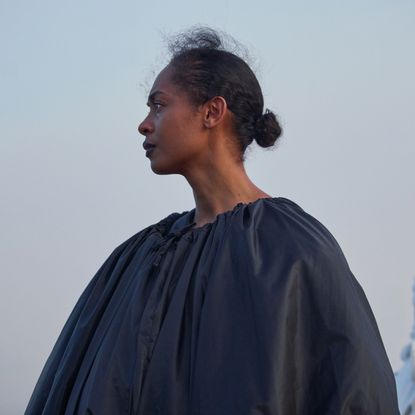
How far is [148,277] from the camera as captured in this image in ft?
11.1

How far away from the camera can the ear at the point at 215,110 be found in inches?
137

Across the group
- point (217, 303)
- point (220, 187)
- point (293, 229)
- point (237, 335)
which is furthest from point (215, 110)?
point (237, 335)

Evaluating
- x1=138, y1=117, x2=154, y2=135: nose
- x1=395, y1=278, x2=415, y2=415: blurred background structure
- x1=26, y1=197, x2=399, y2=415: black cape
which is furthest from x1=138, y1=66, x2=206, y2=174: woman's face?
x1=395, y1=278, x2=415, y2=415: blurred background structure

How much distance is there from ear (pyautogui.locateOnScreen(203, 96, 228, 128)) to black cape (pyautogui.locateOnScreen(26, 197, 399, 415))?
287 millimetres

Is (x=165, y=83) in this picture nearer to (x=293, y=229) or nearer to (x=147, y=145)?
(x=147, y=145)

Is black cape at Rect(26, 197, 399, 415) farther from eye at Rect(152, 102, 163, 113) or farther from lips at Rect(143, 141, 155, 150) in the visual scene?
eye at Rect(152, 102, 163, 113)

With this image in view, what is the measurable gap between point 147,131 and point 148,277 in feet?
1.45

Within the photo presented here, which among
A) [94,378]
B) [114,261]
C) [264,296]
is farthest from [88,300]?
[264,296]

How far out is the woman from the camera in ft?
9.84

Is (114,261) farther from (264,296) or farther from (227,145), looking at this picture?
(264,296)

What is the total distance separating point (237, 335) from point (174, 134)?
0.70 m

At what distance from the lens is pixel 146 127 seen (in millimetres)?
3494

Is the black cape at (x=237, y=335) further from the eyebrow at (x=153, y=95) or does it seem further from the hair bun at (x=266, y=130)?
the eyebrow at (x=153, y=95)

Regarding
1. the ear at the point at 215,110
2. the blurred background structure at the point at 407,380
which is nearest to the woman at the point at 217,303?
the ear at the point at 215,110
